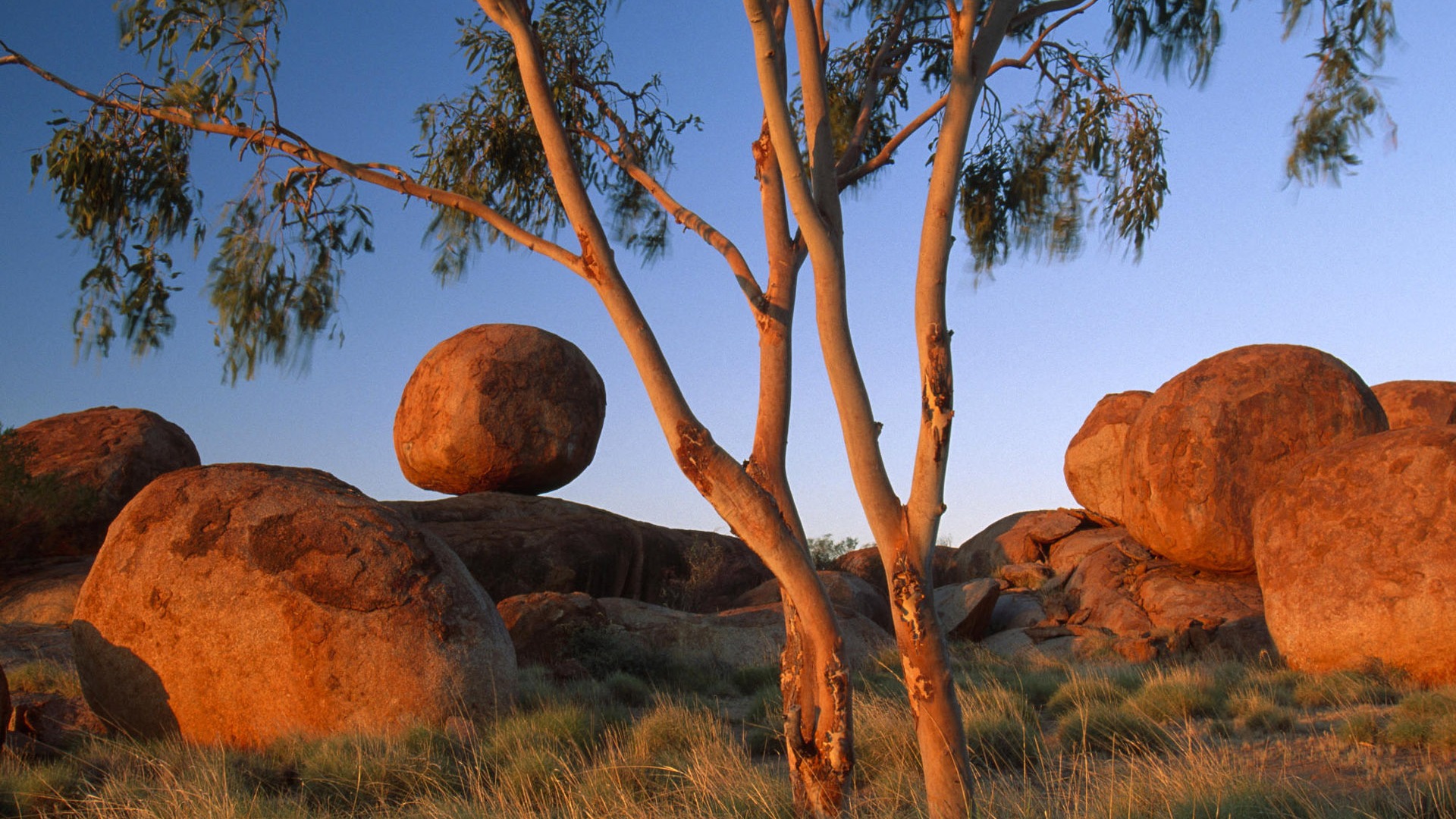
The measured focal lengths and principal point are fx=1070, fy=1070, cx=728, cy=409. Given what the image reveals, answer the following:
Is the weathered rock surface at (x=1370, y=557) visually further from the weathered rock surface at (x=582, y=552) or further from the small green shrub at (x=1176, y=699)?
the weathered rock surface at (x=582, y=552)

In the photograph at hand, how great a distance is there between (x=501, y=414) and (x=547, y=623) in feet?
16.4

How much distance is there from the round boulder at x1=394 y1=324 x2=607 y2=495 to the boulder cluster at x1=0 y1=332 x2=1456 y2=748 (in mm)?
40

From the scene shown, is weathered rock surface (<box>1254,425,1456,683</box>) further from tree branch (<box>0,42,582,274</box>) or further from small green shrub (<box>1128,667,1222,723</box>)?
tree branch (<box>0,42,582,274</box>)

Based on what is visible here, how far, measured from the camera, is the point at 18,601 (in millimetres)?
13531

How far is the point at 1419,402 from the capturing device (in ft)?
54.3

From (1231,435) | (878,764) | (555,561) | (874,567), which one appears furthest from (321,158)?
(874,567)

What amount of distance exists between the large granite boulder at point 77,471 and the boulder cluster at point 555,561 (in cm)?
4

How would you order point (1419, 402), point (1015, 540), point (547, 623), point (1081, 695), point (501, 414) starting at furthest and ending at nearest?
point (1015, 540) → point (1419, 402) → point (501, 414) → point (547, 623) → point (1081, 695)

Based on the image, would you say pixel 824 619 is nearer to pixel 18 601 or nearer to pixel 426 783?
pixel 426 783

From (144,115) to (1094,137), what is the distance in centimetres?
712

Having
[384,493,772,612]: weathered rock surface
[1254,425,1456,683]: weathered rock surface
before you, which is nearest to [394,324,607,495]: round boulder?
[384,493,772,612]: weathered rock surface

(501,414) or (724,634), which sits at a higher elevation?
(501,414)

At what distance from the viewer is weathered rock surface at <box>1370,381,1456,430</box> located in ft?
53.3

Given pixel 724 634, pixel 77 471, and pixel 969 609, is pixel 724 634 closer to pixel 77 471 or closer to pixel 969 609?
pixel 969 609
